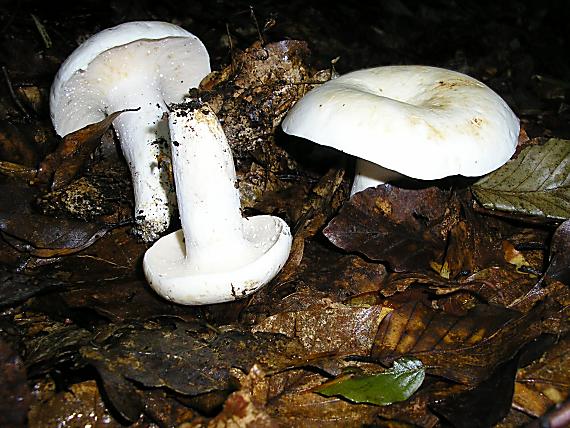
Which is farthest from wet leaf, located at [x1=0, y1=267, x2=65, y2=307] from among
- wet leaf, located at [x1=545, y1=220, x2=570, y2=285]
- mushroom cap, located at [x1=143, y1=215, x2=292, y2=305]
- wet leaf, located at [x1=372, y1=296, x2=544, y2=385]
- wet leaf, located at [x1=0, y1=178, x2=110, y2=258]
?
wet leaf, located at [x1=545, y1=220, x2=570, y2=285]

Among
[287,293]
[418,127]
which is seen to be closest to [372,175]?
[418,127]

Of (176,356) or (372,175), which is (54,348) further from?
(372,175)

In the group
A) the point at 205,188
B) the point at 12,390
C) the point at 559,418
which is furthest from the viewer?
the point at 205,188

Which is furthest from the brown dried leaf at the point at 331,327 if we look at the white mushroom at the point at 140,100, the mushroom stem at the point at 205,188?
the white mushroom at the point at 140,100

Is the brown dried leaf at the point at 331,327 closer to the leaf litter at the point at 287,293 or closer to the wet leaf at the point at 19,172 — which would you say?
the leaf litter at the point at 287,293

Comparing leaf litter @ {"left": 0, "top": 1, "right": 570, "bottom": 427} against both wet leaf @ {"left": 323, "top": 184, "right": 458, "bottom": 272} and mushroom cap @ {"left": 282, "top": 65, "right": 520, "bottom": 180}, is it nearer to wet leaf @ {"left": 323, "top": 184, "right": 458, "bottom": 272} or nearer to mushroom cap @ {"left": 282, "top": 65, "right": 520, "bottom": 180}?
wet leaf @ {"left": 323, "top": 184, "right": 458, "bottom": 272}

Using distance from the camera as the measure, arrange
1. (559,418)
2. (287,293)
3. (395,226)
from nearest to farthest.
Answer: (559,418), (287,293), (395,226)
